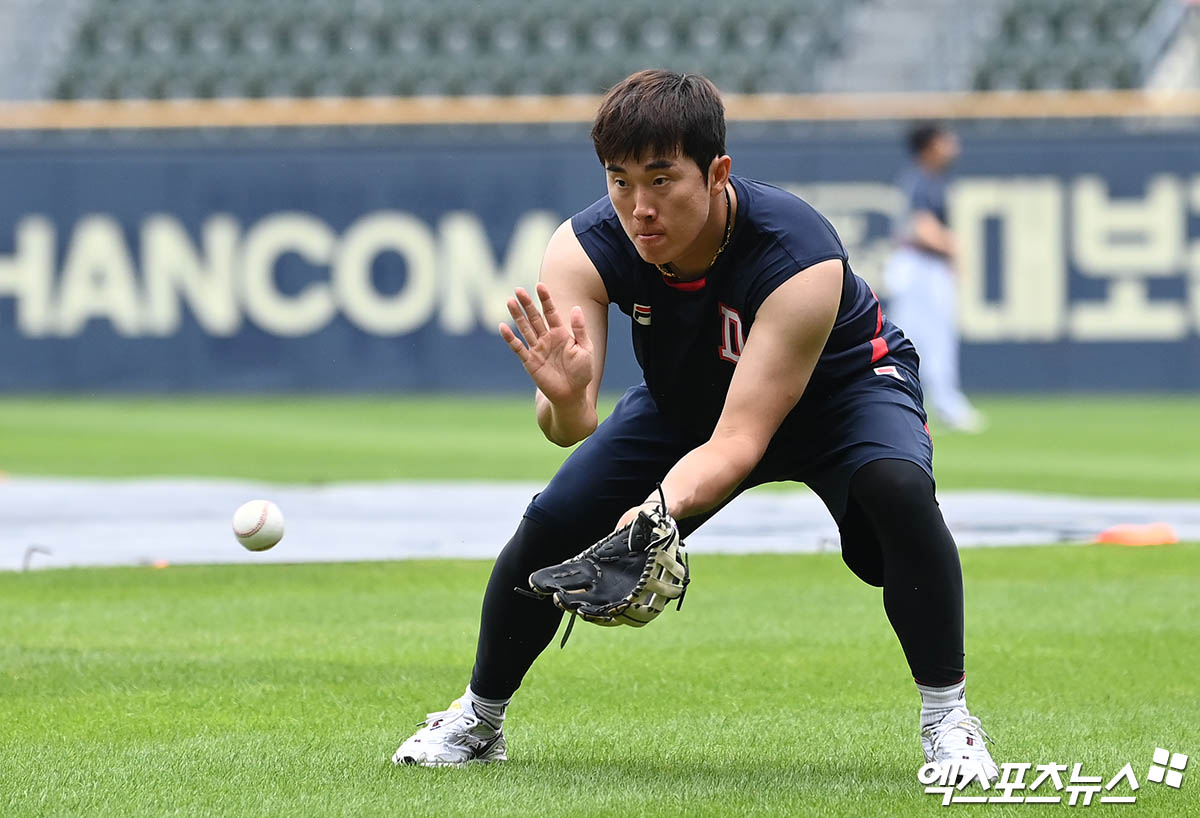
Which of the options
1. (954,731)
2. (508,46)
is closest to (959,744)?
(954,731)

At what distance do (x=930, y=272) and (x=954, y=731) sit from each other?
11988mm

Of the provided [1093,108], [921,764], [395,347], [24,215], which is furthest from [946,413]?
[921,764]

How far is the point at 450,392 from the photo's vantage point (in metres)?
19.5

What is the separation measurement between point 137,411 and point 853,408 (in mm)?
14443

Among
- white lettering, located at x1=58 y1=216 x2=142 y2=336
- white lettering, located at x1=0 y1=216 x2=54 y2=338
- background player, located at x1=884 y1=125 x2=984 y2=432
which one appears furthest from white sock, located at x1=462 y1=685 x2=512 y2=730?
white lettering, located at x1=0 y1=216 x2=54 y2=338

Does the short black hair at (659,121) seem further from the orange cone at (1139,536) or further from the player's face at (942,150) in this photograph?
the player's face at (942,150)

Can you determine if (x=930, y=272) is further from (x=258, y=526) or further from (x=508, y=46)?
(x=258, y=526)

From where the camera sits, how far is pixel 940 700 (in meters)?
4.28

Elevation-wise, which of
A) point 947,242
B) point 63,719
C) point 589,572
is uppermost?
point 947,242

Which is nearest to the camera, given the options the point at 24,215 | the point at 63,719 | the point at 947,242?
the point at 63,719

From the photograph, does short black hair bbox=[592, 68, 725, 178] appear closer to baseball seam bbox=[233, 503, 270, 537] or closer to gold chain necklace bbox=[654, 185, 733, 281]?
gold chain necklace bbox=[654, 185, 733, 281]

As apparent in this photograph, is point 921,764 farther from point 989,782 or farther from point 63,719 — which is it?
point 63,719

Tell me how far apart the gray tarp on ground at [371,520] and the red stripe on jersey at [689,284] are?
3.99 meters

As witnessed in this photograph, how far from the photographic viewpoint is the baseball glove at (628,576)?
3.83m
